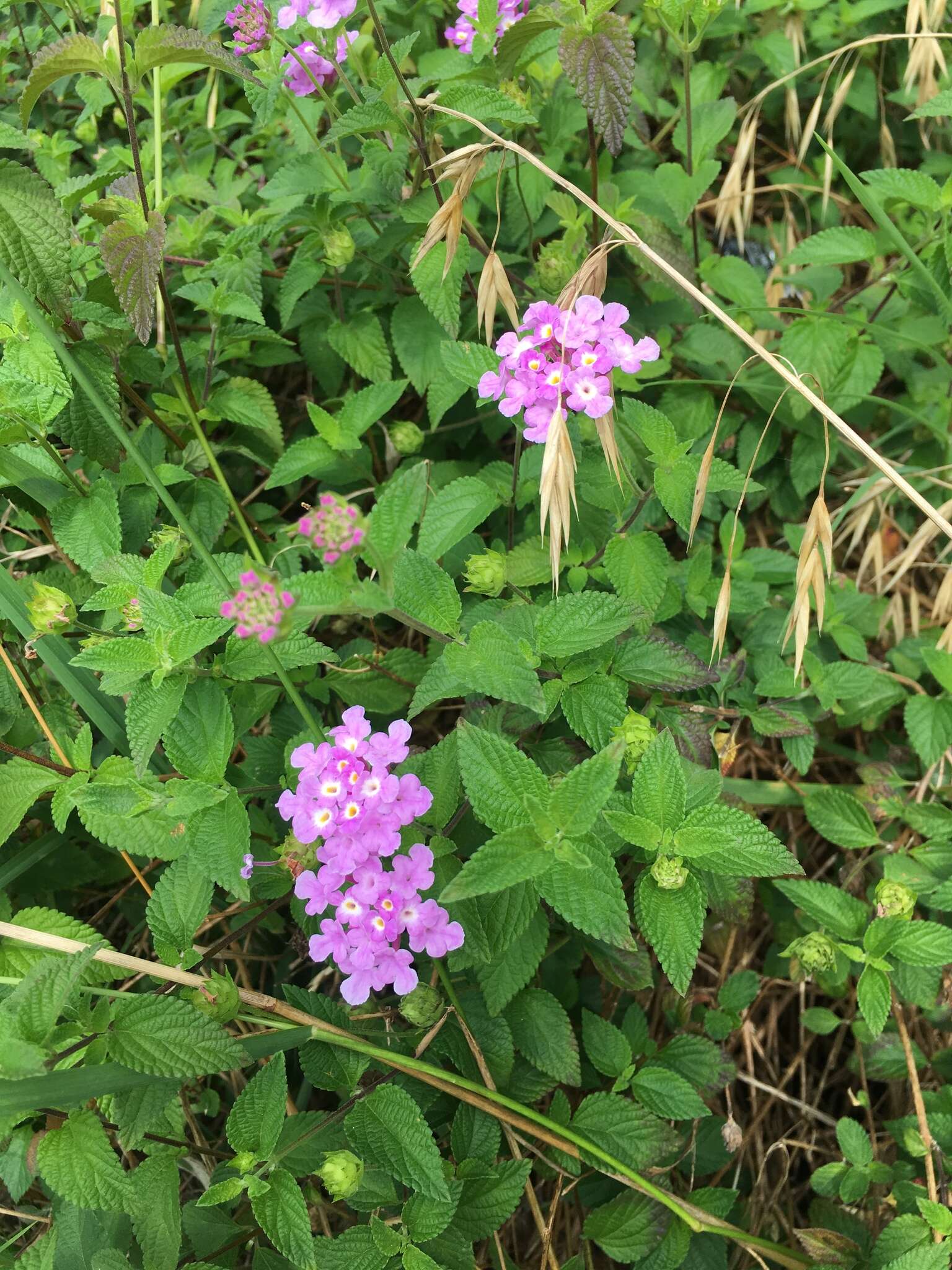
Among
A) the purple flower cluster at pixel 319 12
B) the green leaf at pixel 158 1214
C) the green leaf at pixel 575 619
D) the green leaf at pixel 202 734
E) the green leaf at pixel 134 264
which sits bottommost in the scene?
the green leaf at pixel 158 1214

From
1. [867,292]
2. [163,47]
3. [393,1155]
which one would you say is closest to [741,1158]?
[393,1155]

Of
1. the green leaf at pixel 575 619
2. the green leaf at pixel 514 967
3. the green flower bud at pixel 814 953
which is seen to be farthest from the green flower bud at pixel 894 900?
the green leaf at pixel 575 619

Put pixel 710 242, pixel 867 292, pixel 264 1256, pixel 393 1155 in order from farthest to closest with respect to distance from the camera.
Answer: pixel 710 242 → pixel 867 292 → pixel 264 1256 → pixel 393 1155

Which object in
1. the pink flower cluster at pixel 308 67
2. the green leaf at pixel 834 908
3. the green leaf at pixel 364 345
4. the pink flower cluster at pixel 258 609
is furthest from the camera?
the green leaf at pixel 364 345

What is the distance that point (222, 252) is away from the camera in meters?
2.56

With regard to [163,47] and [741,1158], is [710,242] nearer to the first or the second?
[163,47]

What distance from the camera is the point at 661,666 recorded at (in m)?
2.07

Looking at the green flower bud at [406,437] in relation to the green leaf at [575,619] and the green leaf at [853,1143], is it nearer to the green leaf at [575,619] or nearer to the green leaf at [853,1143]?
the green leaf at [575,619]

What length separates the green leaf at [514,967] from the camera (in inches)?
76.8

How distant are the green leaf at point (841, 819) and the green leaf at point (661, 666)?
637 mm

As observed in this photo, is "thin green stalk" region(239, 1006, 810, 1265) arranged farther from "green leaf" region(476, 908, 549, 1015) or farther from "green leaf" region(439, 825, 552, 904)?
"green leaf" region(439, 825, 552, 904)

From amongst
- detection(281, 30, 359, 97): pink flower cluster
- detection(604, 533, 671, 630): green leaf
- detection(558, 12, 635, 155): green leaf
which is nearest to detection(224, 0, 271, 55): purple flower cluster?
detection(281, 30, 359, 97): pink flower cluster

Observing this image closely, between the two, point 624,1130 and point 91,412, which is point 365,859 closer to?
point 624,1130

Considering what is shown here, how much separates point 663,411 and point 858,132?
1.48 meters
